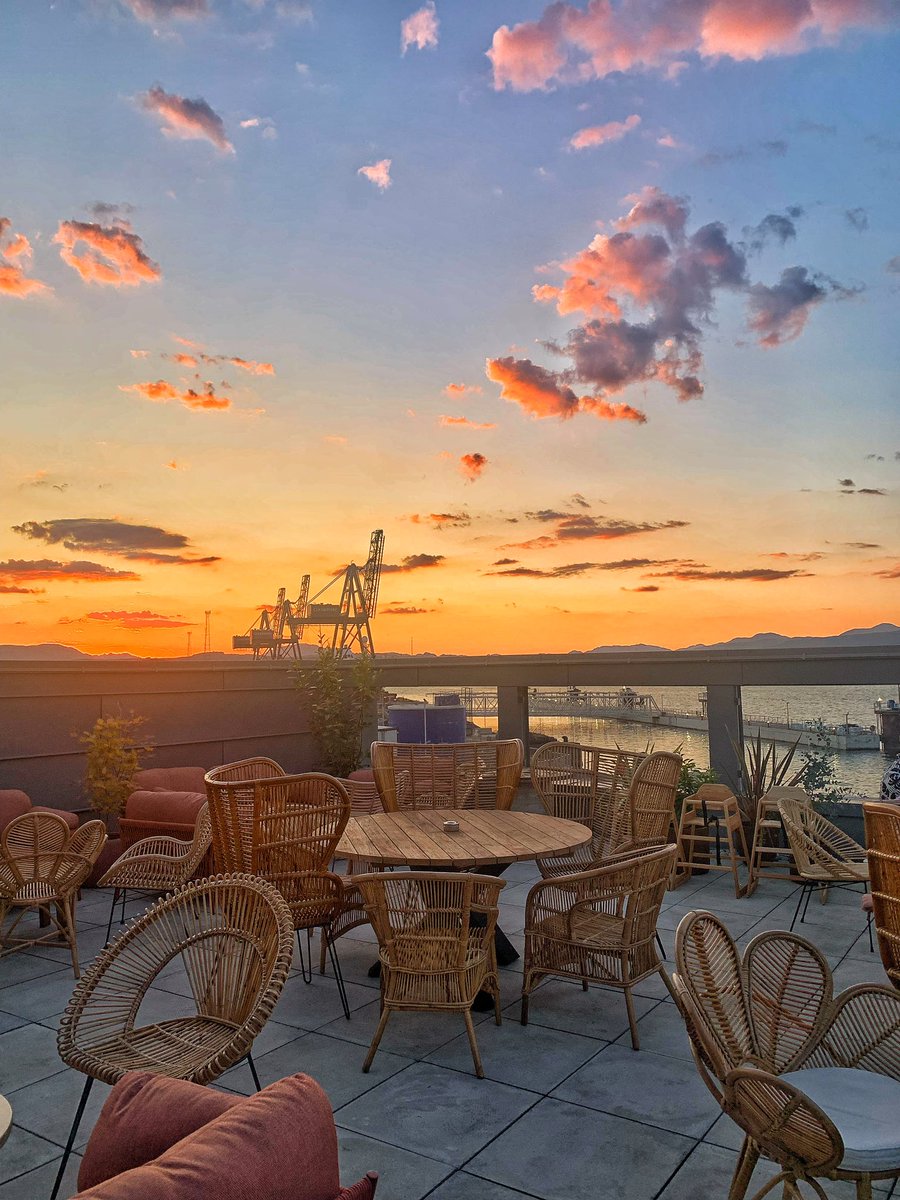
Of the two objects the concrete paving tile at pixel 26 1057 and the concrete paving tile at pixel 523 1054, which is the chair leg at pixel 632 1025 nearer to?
the concrete paving tile at pixel 523 1054

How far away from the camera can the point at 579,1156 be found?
8.32ft

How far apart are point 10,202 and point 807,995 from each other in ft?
25.7

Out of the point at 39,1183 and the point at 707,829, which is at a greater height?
the point at 707,829

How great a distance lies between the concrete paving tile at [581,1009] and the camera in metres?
3.54

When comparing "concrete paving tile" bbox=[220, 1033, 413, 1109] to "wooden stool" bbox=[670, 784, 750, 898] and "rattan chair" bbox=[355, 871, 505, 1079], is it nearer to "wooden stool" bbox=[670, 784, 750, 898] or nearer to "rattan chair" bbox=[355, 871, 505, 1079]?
"rattan chair" bbox=[355, 871, 505, 1079]

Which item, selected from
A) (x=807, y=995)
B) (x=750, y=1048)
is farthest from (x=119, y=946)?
(x=807, y=995)

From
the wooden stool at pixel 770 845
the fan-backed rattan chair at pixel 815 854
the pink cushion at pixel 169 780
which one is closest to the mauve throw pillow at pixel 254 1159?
the fan-backed rattan chair at pixel 815 854

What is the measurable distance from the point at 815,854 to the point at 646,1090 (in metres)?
→ 2.54

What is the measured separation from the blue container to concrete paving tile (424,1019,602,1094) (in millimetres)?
4008

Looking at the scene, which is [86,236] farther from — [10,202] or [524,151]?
[524,151]

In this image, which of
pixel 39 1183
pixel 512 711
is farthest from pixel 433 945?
pixel 512 711

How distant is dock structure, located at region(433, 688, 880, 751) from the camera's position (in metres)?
6.99

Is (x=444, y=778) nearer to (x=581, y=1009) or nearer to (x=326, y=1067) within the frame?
(x=581, y=1009)

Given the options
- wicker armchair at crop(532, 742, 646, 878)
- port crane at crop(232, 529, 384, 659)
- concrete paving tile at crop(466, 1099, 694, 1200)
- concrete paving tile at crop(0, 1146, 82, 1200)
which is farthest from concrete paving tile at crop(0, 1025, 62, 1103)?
port crane at crop(232, 529, 384, 659)
